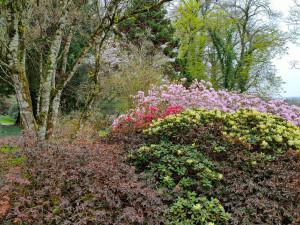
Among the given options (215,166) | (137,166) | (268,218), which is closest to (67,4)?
(137,166)

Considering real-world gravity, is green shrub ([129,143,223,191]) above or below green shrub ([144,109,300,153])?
below

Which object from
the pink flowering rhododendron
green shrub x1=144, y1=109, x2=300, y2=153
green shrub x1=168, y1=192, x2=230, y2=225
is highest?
the pink flowering rhododendron

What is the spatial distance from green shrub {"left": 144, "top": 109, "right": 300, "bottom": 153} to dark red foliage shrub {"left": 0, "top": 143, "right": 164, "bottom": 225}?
1190 mm

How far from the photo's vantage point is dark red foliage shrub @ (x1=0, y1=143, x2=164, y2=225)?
226cm

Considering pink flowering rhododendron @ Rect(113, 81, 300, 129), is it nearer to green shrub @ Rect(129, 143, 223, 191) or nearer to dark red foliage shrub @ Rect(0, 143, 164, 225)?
green shrub @ Rect(129, 143, 223, 191)

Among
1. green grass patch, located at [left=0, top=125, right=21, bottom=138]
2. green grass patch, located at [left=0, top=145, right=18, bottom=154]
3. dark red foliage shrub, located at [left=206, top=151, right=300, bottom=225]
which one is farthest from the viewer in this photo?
green grass patch, located at [left=0, top=125, right=21, bottom=138]

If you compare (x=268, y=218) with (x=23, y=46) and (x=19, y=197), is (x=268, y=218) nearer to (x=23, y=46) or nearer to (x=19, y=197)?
(x=19, y=197)

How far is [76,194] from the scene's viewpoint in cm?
241

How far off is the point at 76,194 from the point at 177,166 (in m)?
1.17

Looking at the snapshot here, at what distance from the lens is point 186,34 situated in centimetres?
2088

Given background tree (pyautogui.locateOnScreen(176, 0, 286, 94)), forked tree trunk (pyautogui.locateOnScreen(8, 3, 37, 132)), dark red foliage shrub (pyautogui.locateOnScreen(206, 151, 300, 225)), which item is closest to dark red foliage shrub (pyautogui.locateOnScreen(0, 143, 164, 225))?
forked tree trunk (pyautogui.locateOnScreen(8, 3, 37, 132))

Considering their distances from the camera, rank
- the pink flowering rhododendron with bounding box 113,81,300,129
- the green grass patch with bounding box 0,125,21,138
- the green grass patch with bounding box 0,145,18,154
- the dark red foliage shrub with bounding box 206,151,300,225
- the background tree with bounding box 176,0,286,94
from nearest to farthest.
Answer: the dark red foliage shrub with bounding box 206,151,300,225 < the green grass patch with bounding box 0,145,18,154 < the pink flowering rhododendron with bounding box 113,81,300,129 < the green grass patch with bounding box 0,125,21,138 < the background tree with bounding box 176,0,286,94

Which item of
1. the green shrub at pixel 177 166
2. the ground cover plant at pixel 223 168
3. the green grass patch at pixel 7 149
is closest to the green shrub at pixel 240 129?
the ground cover plant at pixel 223 168

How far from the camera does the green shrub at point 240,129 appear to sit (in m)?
3.60
